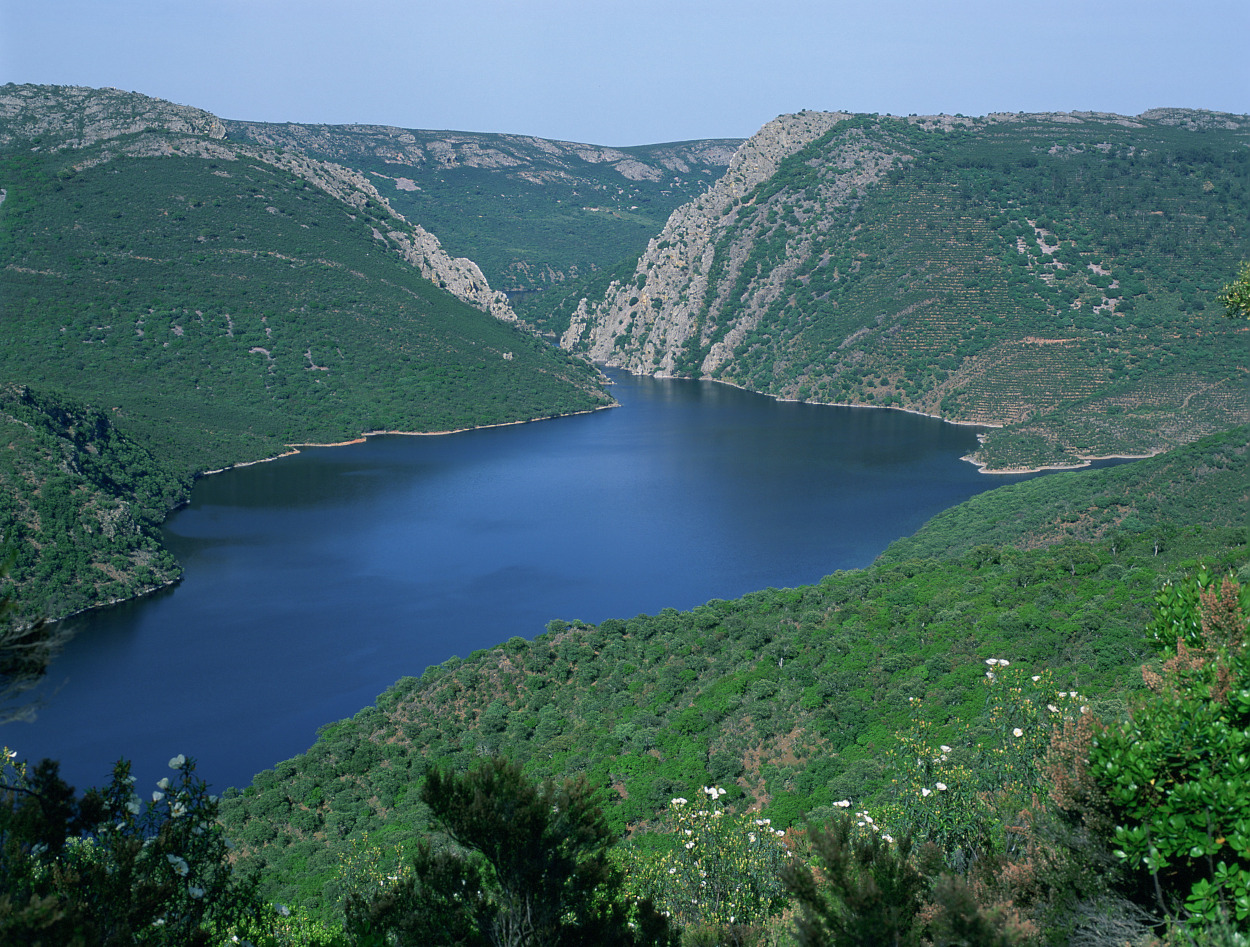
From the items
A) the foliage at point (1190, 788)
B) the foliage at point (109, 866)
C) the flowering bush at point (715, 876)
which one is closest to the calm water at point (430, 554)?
the flowering bush at point (715, 876)

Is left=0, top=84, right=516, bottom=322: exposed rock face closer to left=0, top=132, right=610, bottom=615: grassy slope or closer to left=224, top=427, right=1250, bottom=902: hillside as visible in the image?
left=0, top=132, right=610, bottom=615: grassy slope

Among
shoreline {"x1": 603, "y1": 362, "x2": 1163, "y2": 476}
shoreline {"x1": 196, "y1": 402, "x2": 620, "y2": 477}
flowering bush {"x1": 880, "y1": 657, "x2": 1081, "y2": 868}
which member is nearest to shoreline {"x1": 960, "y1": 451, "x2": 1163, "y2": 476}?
shoreline {"x1": 603, "y1": 362, "x2": 1163, "y2": 476}

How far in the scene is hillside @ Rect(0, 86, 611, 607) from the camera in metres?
91.2

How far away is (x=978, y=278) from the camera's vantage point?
11662 centimetres

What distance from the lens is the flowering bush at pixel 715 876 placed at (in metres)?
16.3

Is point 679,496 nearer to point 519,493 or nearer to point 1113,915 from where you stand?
point 519,493

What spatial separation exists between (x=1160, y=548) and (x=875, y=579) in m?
11.1

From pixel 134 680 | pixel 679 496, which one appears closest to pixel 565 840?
pixel 134 680

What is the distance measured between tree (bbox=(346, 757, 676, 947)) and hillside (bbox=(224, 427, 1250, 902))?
30.5 ft

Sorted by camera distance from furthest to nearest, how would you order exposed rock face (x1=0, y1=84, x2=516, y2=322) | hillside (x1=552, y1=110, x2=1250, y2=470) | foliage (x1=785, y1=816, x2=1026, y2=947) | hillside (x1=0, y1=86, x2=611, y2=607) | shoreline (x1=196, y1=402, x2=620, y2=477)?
exposed rock face (x1=0, y1=84, x2=516, y2=322) < hillside (x1=552, y1=110, x2=1250, y2=470) < hillside (x1=0, y1=86, x2=611, y2=607) < shoreline (x1=196, y1=402, x2=620, y2=477) < foliage (x1=785, y1=816, x2=1026, y2=947)

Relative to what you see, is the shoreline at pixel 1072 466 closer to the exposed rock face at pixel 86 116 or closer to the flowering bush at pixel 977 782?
the flowering bush at pixel 977 782

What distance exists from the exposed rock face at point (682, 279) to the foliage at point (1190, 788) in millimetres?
134996

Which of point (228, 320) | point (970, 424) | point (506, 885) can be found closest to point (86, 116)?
point (228, 320)

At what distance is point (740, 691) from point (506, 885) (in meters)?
19.7
